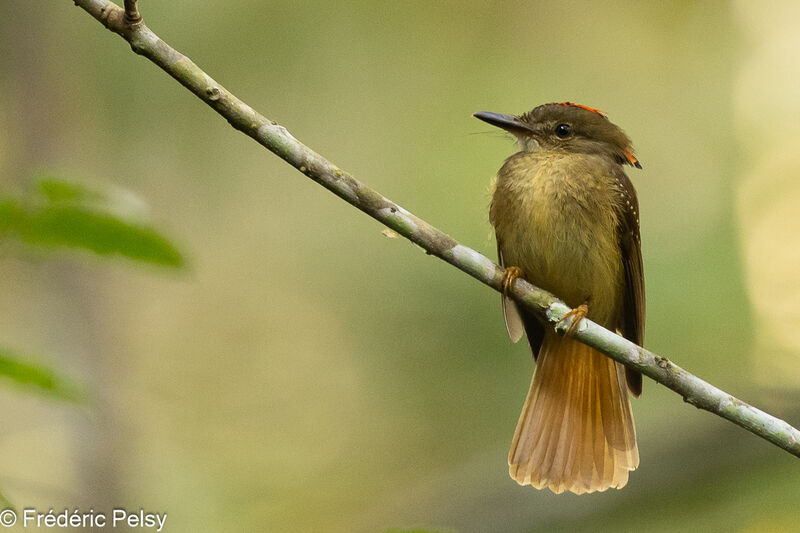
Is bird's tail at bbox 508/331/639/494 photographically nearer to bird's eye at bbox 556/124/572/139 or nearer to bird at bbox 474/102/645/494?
Result: bird at bbox 474/102/645/494

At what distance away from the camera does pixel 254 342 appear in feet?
22.5

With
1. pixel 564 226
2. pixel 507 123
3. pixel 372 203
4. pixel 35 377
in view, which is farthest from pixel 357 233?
pixel 35 377

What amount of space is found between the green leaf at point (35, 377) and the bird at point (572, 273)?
1844 mm

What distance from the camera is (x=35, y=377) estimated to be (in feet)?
5.01

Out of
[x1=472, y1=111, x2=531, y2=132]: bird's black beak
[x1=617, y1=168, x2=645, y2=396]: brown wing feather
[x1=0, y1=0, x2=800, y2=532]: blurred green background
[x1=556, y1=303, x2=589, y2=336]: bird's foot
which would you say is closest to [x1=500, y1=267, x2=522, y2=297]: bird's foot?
[x1=556, y1=303, x2=589, y2=336]: bird's foot

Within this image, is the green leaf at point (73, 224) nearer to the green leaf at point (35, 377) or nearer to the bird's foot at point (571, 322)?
the green leaf at point (35, 377)

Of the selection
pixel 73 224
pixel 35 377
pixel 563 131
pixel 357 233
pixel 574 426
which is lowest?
pixel 35 377

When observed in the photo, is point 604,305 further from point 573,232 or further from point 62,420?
point 62,420

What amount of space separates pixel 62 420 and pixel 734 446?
327 cm

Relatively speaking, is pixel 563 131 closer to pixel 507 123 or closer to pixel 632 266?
pixel 507 123

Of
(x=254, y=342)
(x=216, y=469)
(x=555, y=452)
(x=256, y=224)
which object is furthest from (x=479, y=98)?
(x=555, y=452)

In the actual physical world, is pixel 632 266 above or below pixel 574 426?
above

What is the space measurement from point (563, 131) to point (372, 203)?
151cm

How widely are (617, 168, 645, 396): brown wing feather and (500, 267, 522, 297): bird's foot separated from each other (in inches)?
19.8
